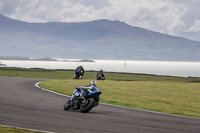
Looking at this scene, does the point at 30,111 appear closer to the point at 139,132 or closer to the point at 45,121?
the point at 45,121

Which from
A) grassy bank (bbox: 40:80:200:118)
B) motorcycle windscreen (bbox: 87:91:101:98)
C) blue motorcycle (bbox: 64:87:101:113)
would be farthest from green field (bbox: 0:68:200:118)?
motorcycle windscreen (bbox: 87:91:101:98)

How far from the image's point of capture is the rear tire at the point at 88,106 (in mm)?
17031

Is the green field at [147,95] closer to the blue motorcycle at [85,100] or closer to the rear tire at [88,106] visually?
the blue motorcycle at [85,100]

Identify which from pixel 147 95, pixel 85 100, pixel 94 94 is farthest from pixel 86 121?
pixel 147 95

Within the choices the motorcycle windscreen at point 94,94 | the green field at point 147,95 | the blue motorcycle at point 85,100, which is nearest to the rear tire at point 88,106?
the blue motorcycle at point 85,100

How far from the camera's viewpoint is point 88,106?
672 inches

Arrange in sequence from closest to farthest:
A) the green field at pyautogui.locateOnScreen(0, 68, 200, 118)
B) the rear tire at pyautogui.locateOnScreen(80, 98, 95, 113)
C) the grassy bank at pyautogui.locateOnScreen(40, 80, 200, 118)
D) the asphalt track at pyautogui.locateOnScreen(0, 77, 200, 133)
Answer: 1. the asphalt track at pyautogui.locateOnScreen(0, 77, 200, 133)
2. the rear tire at pyautogui.locateOnScreen(80, 98, 95, 113)
3. the grassy bank at pyautogui.locateOnScreen(40, 80, 200, 118)
4. the green field at pyautogui.locateOnScreen(0, 68, 200, 118)

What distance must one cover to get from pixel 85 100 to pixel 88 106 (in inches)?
18.1

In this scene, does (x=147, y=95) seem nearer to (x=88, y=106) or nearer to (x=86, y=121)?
(x=88, y=106)

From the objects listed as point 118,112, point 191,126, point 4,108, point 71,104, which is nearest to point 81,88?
point 71,104

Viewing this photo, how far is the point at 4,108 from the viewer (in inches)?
682

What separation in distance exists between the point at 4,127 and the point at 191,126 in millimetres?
7505

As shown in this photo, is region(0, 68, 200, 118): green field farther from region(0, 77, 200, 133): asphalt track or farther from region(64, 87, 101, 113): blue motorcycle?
region(64, 87, 101, 113): blue motorcycle

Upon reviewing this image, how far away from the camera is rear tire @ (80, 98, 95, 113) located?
1703 cm
